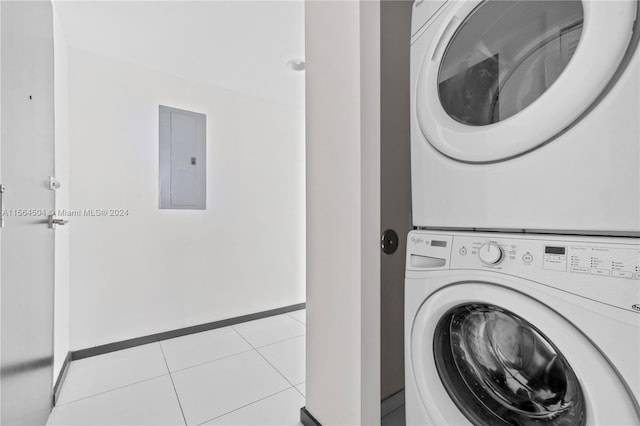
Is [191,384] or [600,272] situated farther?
[191,384]

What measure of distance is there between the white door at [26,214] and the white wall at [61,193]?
361 mm

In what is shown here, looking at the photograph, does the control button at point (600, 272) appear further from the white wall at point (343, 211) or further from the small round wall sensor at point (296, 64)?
the small round wall sensor at point (296, 64)

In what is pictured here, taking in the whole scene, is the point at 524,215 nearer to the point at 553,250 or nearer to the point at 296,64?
the point at 553,250

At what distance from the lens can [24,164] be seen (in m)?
0.97

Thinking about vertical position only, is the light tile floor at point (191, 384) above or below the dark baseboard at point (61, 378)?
below

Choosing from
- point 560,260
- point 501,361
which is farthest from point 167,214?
point 560,260

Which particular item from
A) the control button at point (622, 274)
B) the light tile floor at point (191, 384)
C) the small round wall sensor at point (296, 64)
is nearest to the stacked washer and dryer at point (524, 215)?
the control button at point (622, 274)

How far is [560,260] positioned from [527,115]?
0.34 metres

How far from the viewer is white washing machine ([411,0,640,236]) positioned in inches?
22.1

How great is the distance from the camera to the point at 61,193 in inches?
69.2

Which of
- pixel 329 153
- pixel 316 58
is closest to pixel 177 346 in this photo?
pixel 329 153

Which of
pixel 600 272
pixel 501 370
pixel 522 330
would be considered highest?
pixel 600 272

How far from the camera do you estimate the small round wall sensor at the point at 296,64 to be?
2.20m

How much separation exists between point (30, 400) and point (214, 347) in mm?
1204
